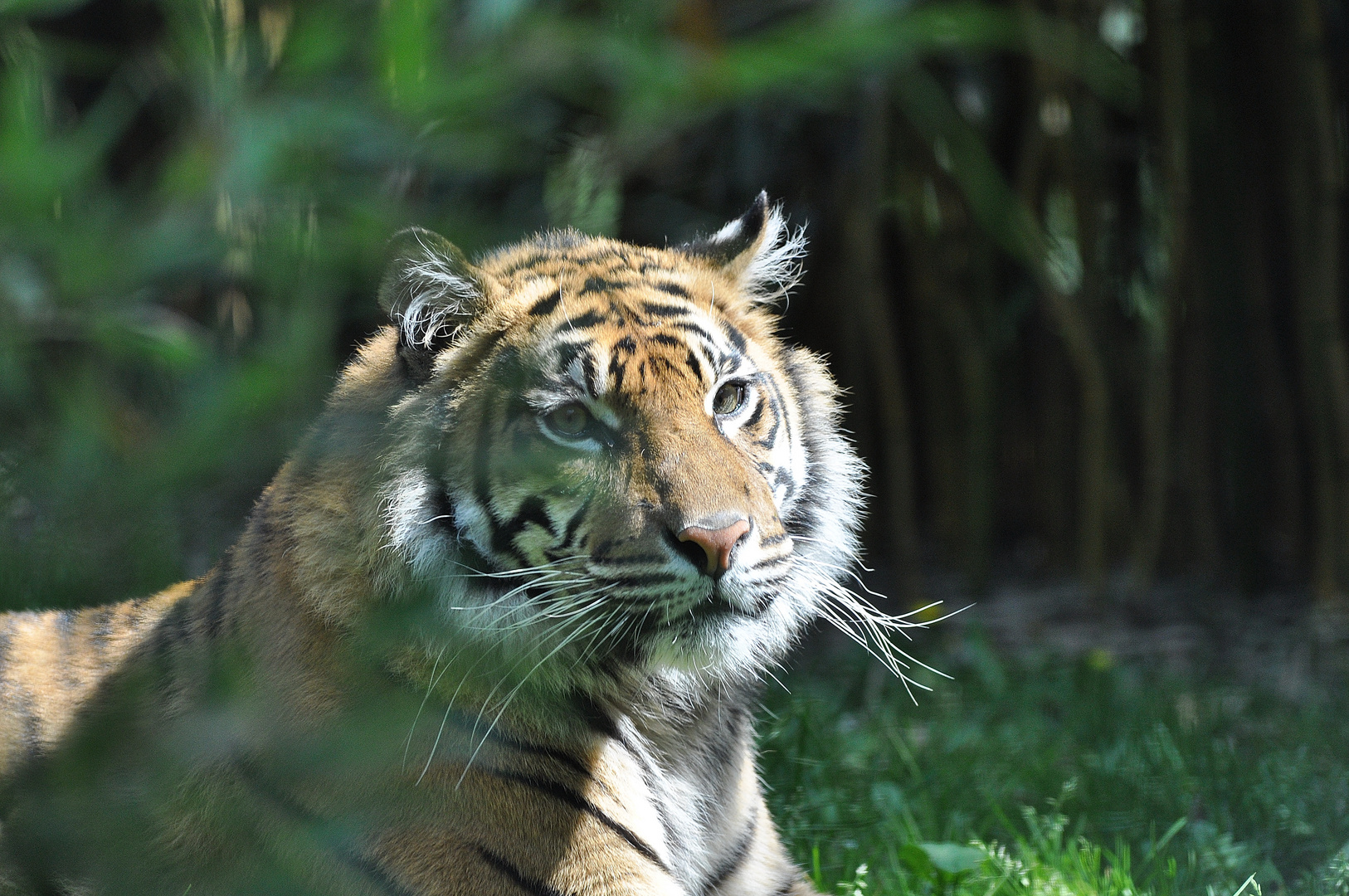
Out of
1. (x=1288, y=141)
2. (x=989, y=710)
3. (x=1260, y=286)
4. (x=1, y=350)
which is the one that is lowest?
(x=989, y=710)

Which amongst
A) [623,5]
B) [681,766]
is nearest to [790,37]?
[623,5]

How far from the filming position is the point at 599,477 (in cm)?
202

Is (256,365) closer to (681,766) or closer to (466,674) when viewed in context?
(466,674)

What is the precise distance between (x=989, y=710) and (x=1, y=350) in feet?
11.7

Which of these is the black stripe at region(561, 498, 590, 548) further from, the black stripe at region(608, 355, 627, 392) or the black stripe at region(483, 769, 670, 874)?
the black stripe at region(483, 769, 670, 874)

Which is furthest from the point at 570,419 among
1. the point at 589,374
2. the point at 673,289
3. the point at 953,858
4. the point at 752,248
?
the point at 953,858

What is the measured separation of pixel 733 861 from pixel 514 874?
53 centimetres

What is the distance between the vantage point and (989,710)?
3752 mm

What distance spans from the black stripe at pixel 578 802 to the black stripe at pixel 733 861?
0.71 ft

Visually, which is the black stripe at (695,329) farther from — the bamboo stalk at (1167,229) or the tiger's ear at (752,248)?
the bamboo stalk at (1167,229)

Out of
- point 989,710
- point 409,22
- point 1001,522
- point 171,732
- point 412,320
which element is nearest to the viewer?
point 409,22

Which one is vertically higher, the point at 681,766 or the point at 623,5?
the point at 623,5

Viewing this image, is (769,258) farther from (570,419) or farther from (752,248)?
(570,419)

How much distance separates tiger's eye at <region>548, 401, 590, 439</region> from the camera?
6.85 feet
